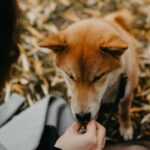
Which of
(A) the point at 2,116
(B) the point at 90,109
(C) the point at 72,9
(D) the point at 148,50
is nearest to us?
(B) the point at 90,109

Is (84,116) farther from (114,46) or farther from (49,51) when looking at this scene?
(49,51)

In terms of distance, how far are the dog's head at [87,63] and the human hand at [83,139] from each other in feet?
0.83

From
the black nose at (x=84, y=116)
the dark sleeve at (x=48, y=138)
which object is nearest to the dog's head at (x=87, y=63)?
the black nose at (x=84, y=116)

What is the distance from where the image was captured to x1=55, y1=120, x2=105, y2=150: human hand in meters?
1.62

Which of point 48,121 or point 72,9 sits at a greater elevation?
point 72,9

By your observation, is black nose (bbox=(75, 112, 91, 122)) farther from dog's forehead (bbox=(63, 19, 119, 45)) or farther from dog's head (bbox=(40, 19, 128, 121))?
dog's forehead (bbox=(63, 19, 119, 45))

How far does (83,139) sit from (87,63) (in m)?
0.50

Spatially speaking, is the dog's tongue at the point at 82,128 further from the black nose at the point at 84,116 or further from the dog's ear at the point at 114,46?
the dog's ear at the point at 114,46

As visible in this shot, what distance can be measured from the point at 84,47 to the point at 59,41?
0.42 ft

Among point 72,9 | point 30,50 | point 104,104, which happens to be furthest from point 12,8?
point 72,9

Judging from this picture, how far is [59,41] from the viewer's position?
6.82 feet

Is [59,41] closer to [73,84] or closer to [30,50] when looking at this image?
[73,84]

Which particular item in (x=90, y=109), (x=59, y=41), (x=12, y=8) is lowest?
(x=90, y=109)

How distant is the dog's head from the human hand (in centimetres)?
25
